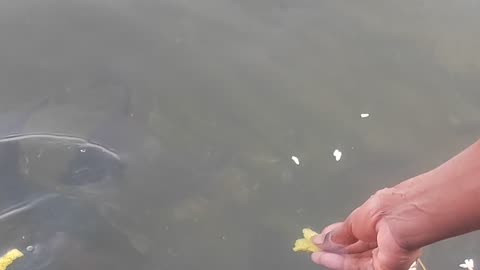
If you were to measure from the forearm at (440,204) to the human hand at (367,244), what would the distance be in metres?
0.03

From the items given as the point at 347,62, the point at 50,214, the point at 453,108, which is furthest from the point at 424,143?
the point at 50,214

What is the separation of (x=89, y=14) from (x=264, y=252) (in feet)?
4.23

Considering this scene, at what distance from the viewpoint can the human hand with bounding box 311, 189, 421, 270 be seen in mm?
1431

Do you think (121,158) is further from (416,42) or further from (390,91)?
(416,42)

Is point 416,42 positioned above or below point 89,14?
above

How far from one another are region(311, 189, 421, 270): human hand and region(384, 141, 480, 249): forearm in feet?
0.09

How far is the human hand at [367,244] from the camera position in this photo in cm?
143

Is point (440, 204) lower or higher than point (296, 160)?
higher

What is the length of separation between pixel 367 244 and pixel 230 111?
103 cm

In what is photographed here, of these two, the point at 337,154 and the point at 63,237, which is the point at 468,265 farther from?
the point at 63,237

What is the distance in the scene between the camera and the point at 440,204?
128 centimetres

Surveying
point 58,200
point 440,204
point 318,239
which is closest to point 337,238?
point 318,239

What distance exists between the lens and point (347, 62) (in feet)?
9.07

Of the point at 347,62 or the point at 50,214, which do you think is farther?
the point at 347,62
